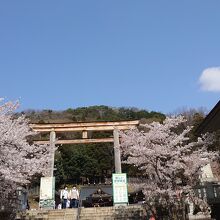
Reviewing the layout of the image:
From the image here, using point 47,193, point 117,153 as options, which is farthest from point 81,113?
point 47,193

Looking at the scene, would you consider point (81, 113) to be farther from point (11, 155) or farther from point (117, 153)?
point (11, 155)

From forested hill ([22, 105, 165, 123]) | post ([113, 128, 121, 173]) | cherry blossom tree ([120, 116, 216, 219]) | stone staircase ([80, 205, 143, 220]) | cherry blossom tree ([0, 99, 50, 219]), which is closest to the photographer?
cherry blossom tree ([0, 99, 50, 219])

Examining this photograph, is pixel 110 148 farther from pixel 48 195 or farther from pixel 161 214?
pixel 161 214

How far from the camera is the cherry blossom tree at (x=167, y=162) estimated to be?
14852 millimetres

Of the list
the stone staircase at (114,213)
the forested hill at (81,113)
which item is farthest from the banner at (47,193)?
the forested hill at (81,113)

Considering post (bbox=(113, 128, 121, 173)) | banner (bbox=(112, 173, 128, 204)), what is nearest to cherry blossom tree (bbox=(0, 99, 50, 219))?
banner (bbox=(112, 173, 128, 204))

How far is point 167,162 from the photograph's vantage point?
15250mm

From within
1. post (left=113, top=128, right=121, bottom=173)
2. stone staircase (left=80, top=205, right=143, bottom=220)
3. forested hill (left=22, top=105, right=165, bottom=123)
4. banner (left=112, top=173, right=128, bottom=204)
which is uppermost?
forested hill (left=22, top=105, right=165, bottom=123)

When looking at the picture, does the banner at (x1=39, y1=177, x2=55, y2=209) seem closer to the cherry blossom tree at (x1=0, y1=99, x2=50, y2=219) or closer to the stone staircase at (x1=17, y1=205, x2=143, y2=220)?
the stone staircase at (x1=17, y1=205, x2=143, y2=220)

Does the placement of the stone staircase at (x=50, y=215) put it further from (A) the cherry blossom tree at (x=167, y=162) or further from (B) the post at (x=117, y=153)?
(B) the post at (x=117, y=153)

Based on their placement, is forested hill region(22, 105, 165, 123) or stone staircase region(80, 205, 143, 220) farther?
forested hill region(22, 105, 165, 123)

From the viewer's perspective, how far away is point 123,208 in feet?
59.8

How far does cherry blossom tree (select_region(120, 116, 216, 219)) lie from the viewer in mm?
14852

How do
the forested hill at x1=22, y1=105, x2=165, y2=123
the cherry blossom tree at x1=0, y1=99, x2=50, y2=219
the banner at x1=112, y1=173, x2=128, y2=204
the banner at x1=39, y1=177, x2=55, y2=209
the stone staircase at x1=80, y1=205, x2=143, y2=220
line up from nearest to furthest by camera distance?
1. the cherry blossom tree at x1=0, y1=99, x2=50, y2=219
2. the stone staircase at x1=80, y1=205, x2=143, y2=220
3. the banner at x1=112, y1=173, x2=128, y2=204
4. the banner at x1=39, y1=177, x2=55, y2=209
5. the forested hill at x1=22, y1=105, x2=165, y2=123
